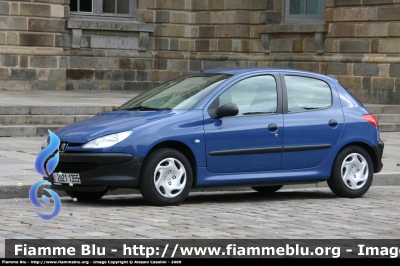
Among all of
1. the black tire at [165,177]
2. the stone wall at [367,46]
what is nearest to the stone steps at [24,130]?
the black tire at [165,177]

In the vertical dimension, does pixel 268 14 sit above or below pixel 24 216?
above

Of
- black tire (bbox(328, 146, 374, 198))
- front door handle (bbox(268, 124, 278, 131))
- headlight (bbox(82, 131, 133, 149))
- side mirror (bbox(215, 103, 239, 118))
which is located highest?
side mirror (bbox(215, 103, 239, 118))

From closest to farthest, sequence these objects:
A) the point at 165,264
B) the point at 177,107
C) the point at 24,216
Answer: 1. the point at 165,264
2. the point at 24,216
3. the point at 177,107

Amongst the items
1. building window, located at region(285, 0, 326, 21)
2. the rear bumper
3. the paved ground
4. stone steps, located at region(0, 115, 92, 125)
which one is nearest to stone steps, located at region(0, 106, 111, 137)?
stone steps, located at region(0, 115, 92, 125)

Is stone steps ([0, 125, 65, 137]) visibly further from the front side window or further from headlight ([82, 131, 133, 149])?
headlight ([82, 131, 133, 149])

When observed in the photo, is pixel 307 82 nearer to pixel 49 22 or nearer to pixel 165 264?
pixel 165 264

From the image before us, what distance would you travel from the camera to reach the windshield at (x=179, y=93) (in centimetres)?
1019

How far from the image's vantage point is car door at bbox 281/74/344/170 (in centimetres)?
1045

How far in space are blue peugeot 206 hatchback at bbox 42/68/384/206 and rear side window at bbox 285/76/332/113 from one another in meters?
0.01

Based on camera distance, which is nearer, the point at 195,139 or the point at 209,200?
the point at 195,139

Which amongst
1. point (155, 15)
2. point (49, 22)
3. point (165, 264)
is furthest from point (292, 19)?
point (165, 264)

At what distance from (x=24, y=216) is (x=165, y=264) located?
2.93m

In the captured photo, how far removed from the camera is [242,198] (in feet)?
35.4

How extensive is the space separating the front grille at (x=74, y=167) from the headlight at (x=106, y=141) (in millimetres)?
171
